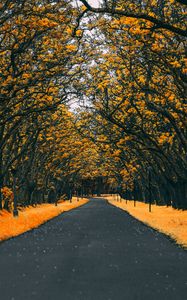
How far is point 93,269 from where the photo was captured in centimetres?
1352

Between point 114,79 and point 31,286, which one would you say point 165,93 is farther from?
point 31,286

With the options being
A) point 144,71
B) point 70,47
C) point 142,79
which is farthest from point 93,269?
point 144,71

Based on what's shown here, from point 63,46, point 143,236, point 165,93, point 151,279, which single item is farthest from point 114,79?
point 151,279

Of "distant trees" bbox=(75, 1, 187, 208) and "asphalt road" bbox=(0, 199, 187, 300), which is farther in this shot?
"distant trees" bbox=(75, 1, 187, 208)

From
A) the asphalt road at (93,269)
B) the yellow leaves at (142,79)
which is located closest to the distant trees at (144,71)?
the yellow leaves at (142,79)

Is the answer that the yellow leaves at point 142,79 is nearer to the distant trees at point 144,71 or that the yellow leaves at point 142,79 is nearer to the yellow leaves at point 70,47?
the distant trees at point 144,71

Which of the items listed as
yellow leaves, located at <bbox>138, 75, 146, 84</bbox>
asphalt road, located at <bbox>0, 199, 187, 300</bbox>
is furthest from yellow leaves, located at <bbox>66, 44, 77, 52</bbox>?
asphalt road, located at <bbox>0, 199, 187, 300</bbox>

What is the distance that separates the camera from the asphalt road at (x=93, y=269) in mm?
10234

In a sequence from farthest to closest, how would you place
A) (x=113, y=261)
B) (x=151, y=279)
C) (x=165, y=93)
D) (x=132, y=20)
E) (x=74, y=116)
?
(x=74, y=116)
(x=165, y=93)
(x=132, y=20)
(x=113, y=261)
(x=151, y=279)

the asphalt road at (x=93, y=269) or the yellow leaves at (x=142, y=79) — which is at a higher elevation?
the yellow leaves at (x=142, y=79)

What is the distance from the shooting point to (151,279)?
11.8 m

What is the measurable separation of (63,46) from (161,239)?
912 cm

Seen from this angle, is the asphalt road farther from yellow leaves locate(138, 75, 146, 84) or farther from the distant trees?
yellow leaves locate(138, 75, 146, 84)

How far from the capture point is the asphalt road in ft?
33.6
